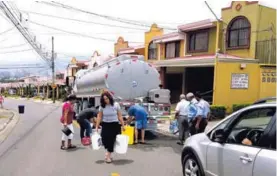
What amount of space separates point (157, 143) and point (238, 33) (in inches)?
635

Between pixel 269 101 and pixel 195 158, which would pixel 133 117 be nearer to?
pixel 195 158

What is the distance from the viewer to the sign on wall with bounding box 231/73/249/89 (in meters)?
22.1

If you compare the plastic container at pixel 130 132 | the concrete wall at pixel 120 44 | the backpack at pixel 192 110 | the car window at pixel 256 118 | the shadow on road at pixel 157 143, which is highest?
the concrete wall at pixel 120 44

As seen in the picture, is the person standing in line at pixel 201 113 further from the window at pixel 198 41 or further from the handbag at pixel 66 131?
the window at pixel 198 41

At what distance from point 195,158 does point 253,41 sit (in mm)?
19899

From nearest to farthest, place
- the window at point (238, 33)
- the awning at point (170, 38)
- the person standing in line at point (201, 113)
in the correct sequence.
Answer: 1. the person standing in line at point (201, 113)
2. the window at point (238, 33)
3. the awning at point (170, 38)

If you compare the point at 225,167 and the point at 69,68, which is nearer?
the point at 225,167

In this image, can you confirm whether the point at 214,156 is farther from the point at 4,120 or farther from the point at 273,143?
the point at 4,120

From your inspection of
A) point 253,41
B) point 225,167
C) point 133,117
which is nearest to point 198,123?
point 133,117

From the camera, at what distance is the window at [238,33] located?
82.4ft

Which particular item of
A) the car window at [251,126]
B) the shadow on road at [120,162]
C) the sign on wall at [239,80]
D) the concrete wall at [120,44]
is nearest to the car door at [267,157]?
the car window at [251,126]

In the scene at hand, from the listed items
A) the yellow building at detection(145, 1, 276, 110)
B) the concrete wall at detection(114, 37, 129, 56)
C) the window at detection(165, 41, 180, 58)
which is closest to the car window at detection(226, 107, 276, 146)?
the yellow building at detection(145, 1, 276, 110)

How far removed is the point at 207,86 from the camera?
1176 inches

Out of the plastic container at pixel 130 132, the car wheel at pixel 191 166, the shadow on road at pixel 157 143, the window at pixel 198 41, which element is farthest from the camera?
the window at pixel 198 41
